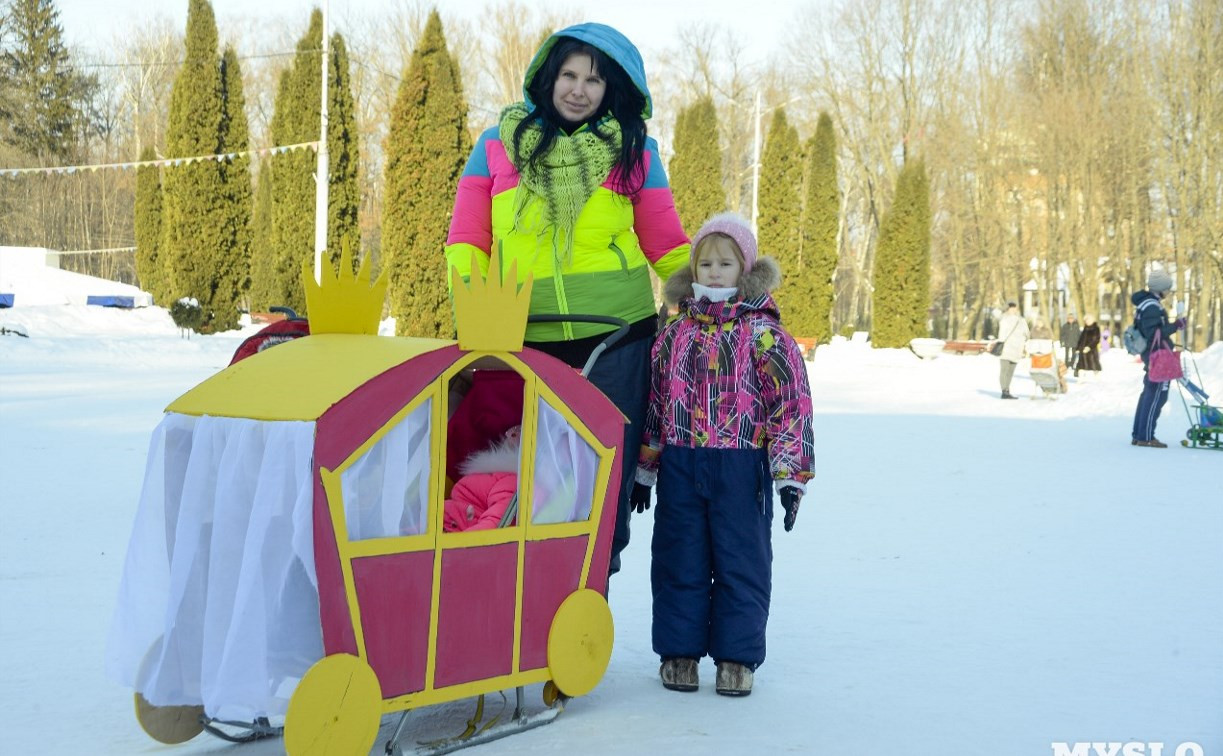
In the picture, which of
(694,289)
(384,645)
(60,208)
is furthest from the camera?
(60,208)

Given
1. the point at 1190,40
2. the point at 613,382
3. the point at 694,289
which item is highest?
the point at 1190,40

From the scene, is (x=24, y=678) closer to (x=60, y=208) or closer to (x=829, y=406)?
(x=829, y=406)

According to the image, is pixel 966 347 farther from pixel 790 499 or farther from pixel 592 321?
pixel 592 321

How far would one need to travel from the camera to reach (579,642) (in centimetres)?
326

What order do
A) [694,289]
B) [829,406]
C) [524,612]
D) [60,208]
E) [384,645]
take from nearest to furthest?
[384,645] → [524,612] → [694,289] → [829,406] → [60,208]

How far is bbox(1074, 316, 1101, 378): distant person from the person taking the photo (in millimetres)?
24977

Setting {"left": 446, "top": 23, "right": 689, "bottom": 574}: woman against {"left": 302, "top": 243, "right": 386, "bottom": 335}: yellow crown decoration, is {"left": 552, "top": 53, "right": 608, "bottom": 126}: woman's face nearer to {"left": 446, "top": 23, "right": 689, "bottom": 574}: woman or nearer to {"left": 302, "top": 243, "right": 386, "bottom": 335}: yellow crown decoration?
{"left": 446, "top": 23, "right": 689, "bottom": 574}: woman

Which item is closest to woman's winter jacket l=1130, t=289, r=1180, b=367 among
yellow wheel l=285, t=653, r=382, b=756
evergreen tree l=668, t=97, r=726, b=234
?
yellow wheel l=285, t=653, r=382, b=756

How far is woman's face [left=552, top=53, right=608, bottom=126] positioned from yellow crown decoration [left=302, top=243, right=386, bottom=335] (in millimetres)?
805

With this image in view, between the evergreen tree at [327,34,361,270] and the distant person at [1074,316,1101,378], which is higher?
the evergreen tree at [327,34,361,270]

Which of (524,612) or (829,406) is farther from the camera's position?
(829,406)

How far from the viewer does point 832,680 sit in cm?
373

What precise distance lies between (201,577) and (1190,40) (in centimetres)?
3615

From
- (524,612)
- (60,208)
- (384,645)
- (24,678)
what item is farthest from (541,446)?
(60,208)
